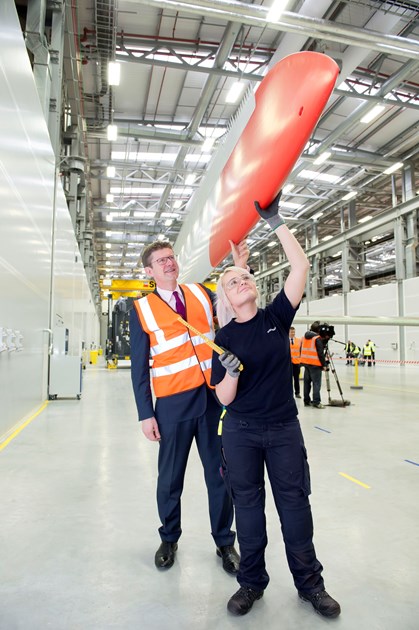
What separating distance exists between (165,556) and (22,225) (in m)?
4.48

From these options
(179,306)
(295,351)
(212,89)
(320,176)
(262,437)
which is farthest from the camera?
(320,176)

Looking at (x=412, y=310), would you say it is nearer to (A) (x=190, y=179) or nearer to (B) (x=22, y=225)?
(A) (x=190, y=179)

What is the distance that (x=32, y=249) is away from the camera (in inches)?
238

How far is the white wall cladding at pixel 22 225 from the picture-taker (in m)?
4.47

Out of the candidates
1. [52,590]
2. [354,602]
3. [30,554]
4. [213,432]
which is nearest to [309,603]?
[354,602]

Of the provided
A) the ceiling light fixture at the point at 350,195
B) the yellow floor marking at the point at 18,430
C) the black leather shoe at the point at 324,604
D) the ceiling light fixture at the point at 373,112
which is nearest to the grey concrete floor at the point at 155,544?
the black leather shoe at the point at 324,604

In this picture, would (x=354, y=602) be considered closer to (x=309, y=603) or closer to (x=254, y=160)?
(x=309, y=603)

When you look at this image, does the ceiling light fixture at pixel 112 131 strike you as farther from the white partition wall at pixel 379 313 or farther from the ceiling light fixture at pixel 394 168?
the white partition wall at pixel 379 313

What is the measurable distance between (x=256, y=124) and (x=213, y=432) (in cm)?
195

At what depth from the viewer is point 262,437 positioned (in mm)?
1802

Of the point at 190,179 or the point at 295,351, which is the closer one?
the point at 295,351

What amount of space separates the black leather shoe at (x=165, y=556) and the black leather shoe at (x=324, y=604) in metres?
0.72

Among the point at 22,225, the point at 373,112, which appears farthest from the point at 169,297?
the point at 373,112

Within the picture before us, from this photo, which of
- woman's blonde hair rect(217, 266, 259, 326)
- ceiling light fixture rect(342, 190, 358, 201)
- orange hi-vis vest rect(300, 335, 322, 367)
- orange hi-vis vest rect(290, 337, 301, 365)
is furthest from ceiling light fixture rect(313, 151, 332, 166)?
woman's blonde hair rect(217, 266, 259, 326)
